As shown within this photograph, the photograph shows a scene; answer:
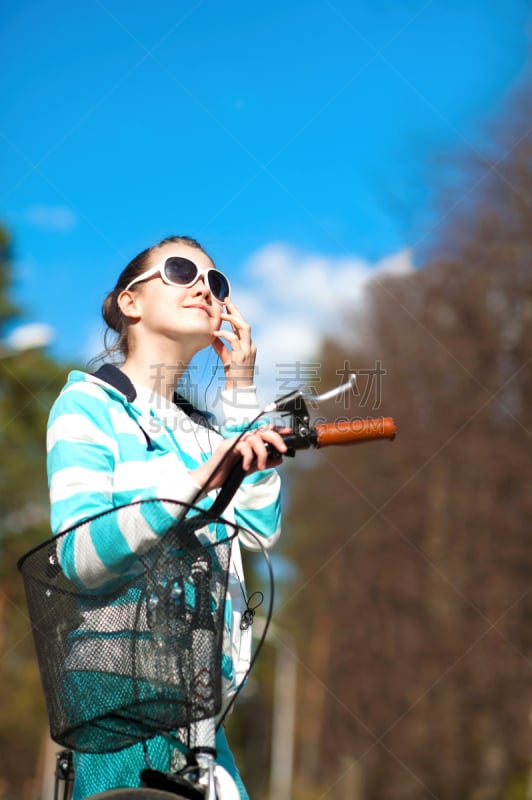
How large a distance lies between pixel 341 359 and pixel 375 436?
25.2 meters

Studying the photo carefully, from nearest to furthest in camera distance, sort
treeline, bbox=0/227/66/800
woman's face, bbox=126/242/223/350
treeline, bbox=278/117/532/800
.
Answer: woman's face, bbox=126/242/223/350, treeline, bbox=278/117/532/800, treeline, bbox=0/227/66/800

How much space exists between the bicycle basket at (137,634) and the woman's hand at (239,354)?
78 centimetres

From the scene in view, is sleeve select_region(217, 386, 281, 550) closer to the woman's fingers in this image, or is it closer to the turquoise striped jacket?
the turquoise striped jacket

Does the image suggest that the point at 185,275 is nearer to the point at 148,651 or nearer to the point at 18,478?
the point at 148,651

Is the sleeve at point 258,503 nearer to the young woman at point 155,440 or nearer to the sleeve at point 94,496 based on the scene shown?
the young woman at point 155,440

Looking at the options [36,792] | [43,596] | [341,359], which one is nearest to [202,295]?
[43,596]

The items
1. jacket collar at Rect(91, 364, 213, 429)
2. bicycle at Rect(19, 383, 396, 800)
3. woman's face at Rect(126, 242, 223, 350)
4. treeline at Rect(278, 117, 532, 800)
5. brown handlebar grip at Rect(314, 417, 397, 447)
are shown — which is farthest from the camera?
treeline at Rect(278, 117, 532, 800)

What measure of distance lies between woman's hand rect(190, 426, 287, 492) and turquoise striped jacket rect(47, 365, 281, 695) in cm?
5

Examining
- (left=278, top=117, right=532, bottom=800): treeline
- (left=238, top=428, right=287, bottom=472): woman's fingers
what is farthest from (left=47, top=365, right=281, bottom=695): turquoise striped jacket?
(left=278, top=117, right=532, bottom=800): treeline

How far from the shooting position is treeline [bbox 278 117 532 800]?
56.5 feet

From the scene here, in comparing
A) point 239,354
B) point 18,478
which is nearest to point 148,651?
point 239,354

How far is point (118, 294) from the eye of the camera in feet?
10.4

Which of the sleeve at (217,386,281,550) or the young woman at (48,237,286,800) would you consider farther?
the sleeve at (217,386,281,550)

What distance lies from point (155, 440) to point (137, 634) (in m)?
0.67
